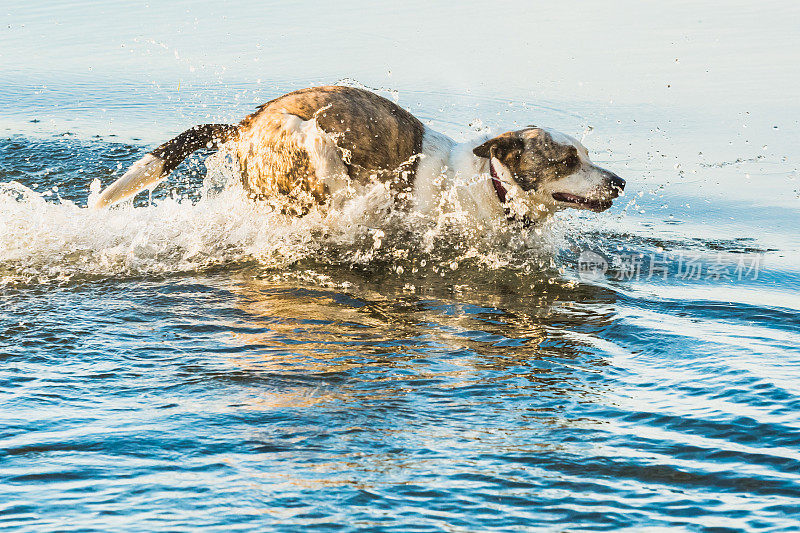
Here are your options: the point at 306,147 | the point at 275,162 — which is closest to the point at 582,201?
the point at 306,147

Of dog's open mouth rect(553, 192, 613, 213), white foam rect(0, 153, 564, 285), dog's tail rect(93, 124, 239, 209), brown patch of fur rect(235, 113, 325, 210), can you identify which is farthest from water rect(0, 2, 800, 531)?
dog's open mouth rect(553, 192, 613, 213)

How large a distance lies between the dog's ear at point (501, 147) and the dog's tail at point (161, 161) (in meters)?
1.56

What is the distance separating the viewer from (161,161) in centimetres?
581

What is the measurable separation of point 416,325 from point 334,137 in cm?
166

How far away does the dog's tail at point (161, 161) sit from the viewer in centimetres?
571

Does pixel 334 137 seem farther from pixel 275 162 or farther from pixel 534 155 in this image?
pixel 534 155

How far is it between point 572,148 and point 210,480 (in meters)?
3.78

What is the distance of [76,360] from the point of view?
398 cm

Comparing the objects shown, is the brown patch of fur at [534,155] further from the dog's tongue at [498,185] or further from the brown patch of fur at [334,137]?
the brown patch of fur at [334,137]

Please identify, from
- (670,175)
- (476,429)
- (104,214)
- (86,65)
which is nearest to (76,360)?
(476,429)

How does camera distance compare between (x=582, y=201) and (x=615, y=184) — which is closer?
(x=615, y=184)

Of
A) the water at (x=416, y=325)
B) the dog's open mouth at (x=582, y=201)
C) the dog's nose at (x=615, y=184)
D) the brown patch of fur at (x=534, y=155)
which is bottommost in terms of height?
the water at (x=416, y=325)

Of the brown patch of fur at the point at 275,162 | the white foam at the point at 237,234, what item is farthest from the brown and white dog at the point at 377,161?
the white foam at the point at 237,234

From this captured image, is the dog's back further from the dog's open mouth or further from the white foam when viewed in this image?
the dog's open mouth
